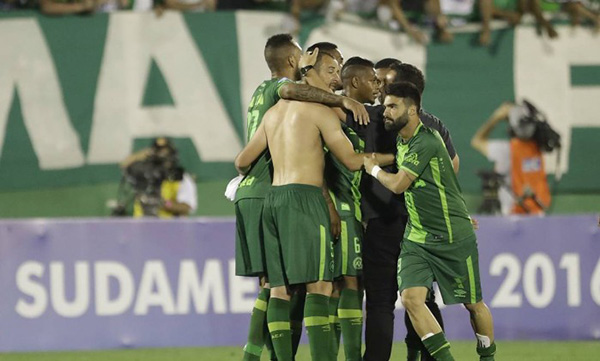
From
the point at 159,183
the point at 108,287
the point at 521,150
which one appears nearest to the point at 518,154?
the point at 521,150

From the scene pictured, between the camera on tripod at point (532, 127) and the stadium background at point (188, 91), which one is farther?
the camera on tripod at point (532, 127)

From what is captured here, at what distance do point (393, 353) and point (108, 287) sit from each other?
8.45ft

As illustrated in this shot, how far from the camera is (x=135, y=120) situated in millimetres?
13312

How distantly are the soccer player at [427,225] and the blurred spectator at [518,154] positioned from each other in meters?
6.02

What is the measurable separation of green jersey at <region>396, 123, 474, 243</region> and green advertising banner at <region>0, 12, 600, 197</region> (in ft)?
19.7

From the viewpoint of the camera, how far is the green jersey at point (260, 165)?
7781mm

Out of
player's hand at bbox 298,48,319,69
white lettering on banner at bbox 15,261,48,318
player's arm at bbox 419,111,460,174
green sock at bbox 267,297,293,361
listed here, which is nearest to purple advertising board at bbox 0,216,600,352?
white lettering on banner at bbox 15,261,48,318

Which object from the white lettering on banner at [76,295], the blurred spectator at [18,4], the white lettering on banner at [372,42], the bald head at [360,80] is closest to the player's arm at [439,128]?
the bald head at [360,80]

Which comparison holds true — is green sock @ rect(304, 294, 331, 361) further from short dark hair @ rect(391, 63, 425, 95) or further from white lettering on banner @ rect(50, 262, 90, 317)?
white lettering on banner @ rect(50, 262, 90, 317)

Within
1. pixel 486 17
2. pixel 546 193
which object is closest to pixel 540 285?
pixel 546 193

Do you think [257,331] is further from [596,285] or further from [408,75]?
[596,285]

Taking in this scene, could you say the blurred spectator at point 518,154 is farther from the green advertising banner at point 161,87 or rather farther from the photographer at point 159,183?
the photographer at point 159,183

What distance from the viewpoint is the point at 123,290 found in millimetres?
10586

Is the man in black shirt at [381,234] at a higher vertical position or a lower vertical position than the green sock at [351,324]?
higher
